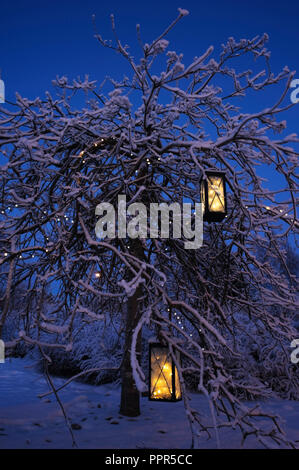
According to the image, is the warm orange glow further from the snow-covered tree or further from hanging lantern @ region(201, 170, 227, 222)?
hanging lantern @ region(201, 170, 227, 222)

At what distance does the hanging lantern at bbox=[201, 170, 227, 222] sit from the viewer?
157 inches

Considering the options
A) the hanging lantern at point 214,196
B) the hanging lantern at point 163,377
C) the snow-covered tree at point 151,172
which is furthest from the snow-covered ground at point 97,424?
the hanging lantern at point 214,196

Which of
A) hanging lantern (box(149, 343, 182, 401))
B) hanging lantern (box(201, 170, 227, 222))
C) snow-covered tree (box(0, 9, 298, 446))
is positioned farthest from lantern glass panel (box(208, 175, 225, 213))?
hanging lantern (box(149, 343, 182, 401))

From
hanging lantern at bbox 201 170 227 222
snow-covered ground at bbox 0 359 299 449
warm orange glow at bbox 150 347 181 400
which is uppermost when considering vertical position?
hanging lantern at bbox 201 170 227 222

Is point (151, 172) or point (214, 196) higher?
point (151, 172)

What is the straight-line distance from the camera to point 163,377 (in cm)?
457

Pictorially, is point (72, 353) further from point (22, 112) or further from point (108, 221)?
point (22, 112)

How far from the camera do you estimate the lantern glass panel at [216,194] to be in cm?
400

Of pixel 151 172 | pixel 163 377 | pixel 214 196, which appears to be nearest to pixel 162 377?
pixel 163 377

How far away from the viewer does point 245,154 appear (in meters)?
4.67

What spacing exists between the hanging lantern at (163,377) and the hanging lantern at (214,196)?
1903 mm

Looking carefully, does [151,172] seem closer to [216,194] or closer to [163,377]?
[216,194]

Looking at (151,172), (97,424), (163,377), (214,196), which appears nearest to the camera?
(214,196)

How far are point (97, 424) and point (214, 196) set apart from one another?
12.1ft
